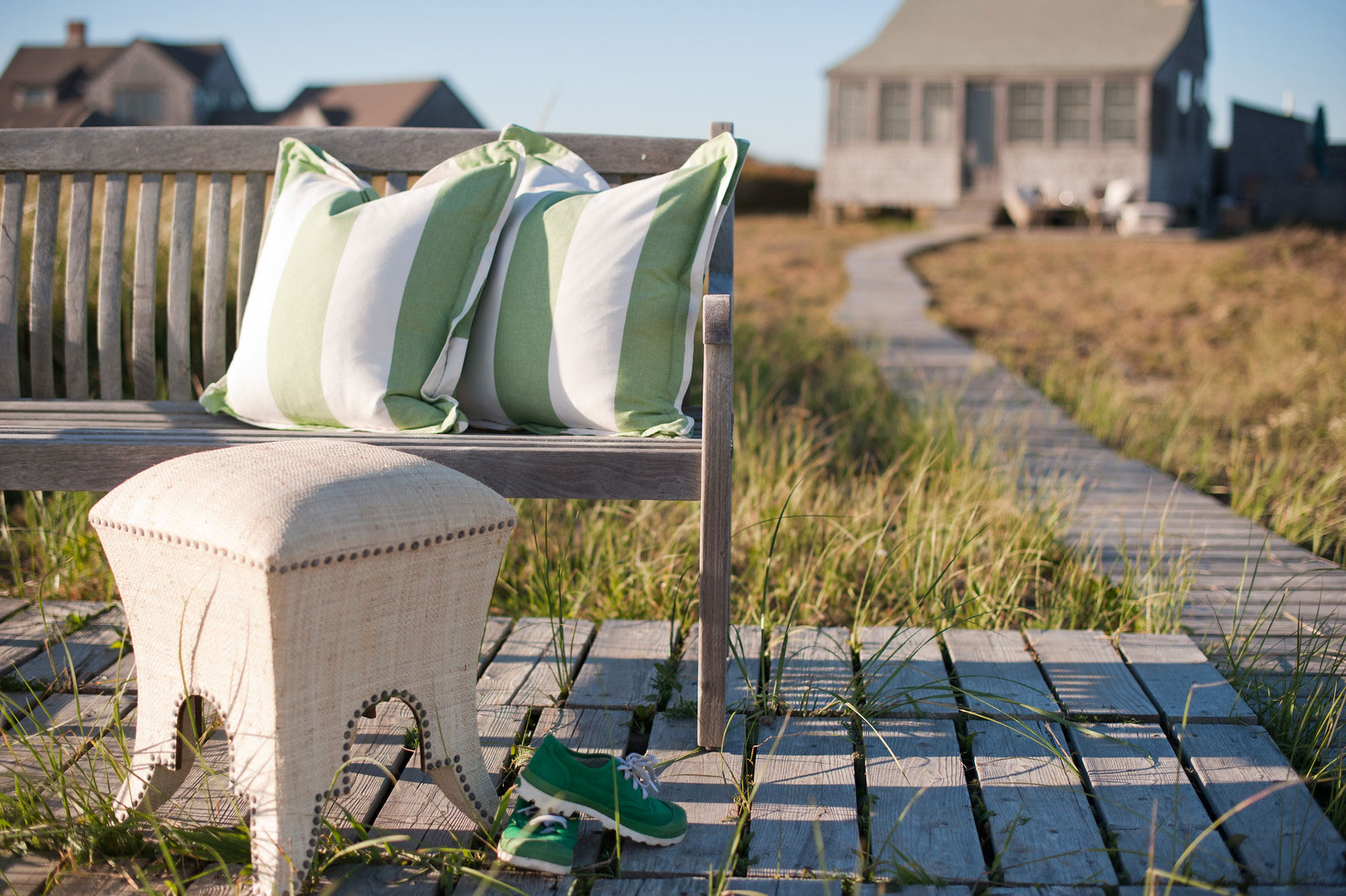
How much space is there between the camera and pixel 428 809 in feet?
5.30

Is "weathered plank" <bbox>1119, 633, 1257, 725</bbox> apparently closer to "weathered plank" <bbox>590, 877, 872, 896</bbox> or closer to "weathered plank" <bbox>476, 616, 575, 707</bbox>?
"weathered plank" <bbox>590, 877, 872, 896</bbox>

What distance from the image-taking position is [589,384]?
1.99 m

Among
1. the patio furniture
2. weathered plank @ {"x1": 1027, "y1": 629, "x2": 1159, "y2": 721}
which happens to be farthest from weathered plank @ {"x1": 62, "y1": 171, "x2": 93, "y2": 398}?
the patio furniture

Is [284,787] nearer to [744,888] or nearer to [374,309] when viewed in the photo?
[744,888]

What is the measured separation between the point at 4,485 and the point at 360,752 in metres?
0.84

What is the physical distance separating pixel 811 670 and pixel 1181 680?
0.76 m

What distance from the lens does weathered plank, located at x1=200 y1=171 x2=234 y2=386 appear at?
8.04 feet

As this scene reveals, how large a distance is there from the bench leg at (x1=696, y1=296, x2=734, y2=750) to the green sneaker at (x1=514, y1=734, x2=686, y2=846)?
27 cm

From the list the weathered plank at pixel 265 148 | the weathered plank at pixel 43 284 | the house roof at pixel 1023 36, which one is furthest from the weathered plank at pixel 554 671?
the house roof at pixel 1023 36

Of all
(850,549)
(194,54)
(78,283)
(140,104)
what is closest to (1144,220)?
(850,549)

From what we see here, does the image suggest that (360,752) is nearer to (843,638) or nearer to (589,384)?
(589,384)

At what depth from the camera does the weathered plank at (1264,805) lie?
144cm

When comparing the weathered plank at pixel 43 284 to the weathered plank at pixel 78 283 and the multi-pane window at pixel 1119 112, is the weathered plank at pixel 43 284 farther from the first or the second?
the multi-pane window at pixel 1119 112

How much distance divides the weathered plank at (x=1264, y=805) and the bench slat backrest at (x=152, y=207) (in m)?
1.68
